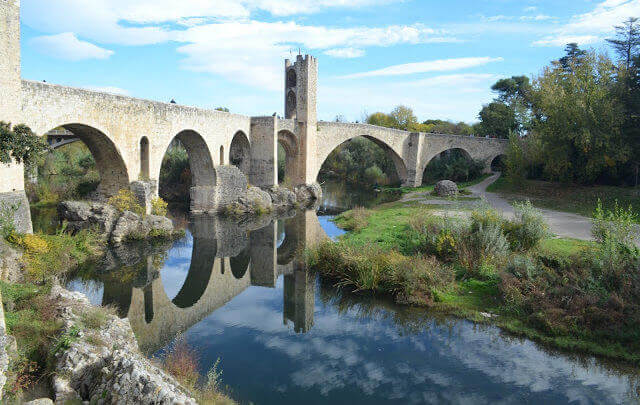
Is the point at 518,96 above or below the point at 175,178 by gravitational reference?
above

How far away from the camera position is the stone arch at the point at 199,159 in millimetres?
20219

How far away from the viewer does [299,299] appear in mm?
10844

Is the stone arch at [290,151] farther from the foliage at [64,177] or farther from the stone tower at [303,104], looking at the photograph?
the foliage at [64,177]

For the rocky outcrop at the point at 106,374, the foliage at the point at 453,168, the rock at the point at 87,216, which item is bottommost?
the rocky outcrop at the point at 106,374

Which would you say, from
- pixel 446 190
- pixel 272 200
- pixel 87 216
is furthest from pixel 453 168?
pixel 87 216

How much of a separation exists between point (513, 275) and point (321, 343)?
4570 millimetres

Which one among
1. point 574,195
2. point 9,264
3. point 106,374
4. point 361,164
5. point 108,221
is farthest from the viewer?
point 361,164

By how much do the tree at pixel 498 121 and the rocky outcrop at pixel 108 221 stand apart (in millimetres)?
31493

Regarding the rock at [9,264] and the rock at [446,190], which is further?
the rock at [446,190]

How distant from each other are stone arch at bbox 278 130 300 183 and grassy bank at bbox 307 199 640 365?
13440mm

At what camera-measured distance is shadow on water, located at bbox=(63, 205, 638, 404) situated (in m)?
6.97

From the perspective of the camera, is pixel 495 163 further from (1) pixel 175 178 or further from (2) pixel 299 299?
(2) pixel 299 299

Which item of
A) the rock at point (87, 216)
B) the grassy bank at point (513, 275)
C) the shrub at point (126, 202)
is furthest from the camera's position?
the shrub at point (126, 202)

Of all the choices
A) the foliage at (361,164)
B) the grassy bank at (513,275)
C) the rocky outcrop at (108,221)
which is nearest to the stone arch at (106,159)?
the rocky outcrop at (108,221)
